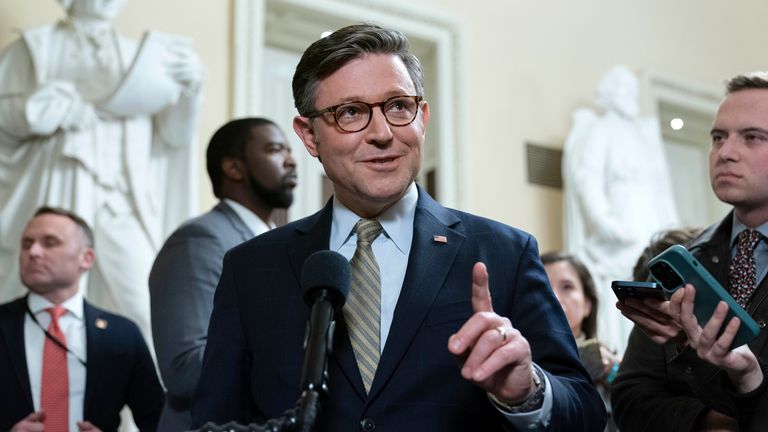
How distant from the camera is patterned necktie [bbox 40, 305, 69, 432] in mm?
3785

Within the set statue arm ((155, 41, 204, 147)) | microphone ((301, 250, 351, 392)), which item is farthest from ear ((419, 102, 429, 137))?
statue arm ((155, 41, 204, 147))

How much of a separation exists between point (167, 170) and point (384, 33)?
4.07 meters

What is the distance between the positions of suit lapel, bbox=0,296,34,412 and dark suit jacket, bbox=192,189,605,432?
1825 mm

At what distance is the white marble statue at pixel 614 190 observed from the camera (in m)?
8.09

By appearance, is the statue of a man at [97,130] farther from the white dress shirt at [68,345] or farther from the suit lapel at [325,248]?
the suit lapel at [325,248]

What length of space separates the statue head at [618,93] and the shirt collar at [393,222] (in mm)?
6569

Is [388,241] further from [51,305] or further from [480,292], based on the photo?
[51,305]

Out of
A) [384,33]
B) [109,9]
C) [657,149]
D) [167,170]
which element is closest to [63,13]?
[109,9]

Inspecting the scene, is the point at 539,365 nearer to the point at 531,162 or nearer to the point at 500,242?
the point at 500,242

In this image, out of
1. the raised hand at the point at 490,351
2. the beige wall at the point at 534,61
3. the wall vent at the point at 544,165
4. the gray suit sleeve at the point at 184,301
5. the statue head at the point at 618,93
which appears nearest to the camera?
the raised hand at the point at 490,351

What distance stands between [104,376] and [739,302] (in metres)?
2.19

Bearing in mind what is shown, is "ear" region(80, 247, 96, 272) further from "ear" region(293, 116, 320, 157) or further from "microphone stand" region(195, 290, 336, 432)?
"microphone stand" region(195, 290, 336, 432)

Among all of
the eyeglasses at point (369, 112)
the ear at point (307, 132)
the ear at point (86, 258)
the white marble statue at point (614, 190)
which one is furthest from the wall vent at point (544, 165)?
the eyeglasses at point (369, 112)

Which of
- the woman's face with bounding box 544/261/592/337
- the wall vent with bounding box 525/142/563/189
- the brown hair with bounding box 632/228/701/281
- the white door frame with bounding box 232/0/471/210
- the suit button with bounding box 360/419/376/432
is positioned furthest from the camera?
the wall vent with bounding box 525/142/563/189
